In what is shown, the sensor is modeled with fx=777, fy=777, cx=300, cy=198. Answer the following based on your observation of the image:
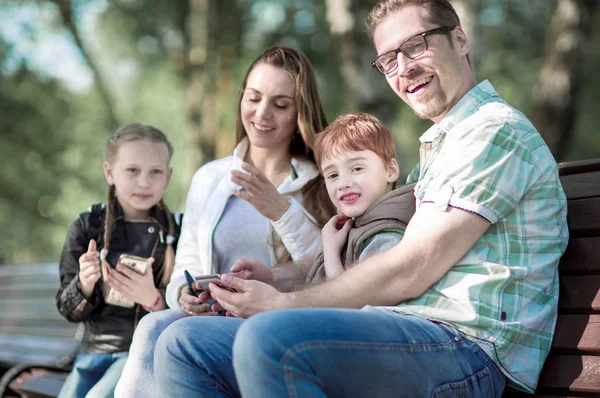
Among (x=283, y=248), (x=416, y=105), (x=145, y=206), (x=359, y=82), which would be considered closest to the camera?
(x=416, y=105)

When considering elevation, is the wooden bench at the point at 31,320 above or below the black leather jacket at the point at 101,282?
below

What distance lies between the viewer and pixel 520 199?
2299 millimetres

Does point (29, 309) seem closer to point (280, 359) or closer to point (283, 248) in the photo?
point (283, 248)

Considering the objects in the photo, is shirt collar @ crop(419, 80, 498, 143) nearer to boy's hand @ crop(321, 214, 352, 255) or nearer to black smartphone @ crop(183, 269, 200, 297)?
boy's hand @ crop(321, 214, 352, 255)

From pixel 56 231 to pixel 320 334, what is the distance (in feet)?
60.7

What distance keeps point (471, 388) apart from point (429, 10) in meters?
1.26

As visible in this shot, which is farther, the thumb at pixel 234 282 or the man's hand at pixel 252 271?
the man's hand at pixel 252 271

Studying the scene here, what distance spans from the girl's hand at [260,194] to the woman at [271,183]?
0.05m

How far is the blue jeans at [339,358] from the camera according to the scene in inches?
75.9

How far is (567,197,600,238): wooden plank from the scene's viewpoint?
2525 millimetres

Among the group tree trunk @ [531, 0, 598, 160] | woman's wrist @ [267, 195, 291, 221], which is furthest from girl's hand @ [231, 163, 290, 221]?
tree trunk @ [531, 0, 598, 160]

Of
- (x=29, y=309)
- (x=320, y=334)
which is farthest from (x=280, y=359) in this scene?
(x=29, y=309)

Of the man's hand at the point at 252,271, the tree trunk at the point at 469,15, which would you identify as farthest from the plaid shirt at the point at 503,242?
the tree trunk at the point at 469,15

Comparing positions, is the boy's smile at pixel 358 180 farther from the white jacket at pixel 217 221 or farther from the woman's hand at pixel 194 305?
the woman's hand at pixel 194 305
